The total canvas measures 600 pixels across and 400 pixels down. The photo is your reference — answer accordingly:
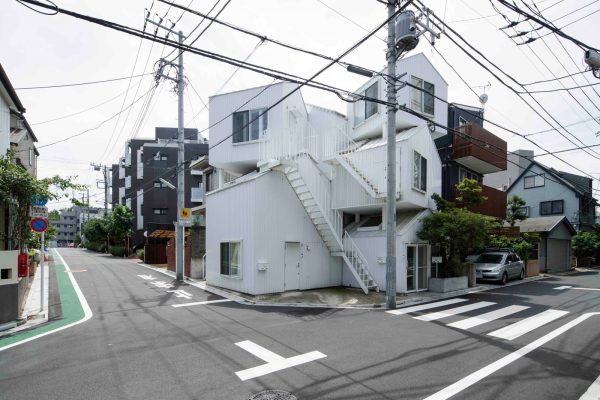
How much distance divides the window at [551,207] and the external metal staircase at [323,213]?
27.6 m

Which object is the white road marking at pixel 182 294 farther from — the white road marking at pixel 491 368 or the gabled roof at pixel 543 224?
the gabled roof at pixel 543 224

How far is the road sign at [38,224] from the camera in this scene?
947 centimetres

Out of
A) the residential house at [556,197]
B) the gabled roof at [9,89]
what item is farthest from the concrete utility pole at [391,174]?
the residential house at [556,197]

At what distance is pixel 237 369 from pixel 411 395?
2572mm

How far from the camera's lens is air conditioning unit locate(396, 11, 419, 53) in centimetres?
998

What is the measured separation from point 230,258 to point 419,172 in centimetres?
834

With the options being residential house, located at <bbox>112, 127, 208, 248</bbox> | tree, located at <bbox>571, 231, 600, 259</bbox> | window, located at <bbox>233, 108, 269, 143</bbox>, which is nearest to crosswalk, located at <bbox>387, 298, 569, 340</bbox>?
window, located at <bbox>233, 108, 269, 143</bbox>

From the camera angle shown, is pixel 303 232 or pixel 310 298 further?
pixel 303 232

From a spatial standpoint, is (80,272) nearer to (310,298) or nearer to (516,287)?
(310,298)

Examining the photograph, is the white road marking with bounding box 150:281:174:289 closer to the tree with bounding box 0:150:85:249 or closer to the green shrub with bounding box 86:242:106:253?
the tree with bounding box 0:150:85:249

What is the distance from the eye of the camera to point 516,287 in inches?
627

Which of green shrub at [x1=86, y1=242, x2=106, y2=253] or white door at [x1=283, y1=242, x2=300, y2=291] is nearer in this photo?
white door at [x1=283, y1=242, x2=300, y2=291]

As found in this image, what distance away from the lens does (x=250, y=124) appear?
53.5ft

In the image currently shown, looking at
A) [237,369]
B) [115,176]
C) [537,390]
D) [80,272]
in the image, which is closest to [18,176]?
[237,369]
